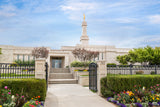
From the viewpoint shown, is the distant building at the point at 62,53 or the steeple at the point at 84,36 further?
the steeple at the point at 84,36

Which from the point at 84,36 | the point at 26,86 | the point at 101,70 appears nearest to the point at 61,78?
the point at 101,70

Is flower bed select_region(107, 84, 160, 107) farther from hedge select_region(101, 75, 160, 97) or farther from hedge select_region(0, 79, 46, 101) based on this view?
hedge select_region(0, 79, 46, 101)

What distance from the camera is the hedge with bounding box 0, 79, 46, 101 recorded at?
7083 millimetres

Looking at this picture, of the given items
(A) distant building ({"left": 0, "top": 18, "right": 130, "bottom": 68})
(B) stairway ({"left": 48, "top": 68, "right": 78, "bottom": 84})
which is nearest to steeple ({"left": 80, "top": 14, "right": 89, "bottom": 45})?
(A) distant building ({"left": 0, "top": 18, "right": 130, "bottom": 68})

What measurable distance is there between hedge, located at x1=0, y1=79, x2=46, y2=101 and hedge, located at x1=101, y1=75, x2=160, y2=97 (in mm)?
3339

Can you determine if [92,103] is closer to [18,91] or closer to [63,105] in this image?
[63,105]

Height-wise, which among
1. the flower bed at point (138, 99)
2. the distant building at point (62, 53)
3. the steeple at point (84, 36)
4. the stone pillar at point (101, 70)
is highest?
the steeple at point (84, 36)

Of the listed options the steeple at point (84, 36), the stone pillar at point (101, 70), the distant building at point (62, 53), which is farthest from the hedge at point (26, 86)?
the steeple at point (84, 36)

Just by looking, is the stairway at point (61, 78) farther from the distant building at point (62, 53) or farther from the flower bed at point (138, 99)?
the flower bed at point (138, 99)

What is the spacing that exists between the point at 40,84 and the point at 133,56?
76.9ft

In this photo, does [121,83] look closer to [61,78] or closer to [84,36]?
[61,78]

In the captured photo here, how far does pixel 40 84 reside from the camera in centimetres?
744

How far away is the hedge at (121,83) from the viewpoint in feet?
26.9

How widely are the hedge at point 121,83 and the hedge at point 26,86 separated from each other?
11.0 feet
